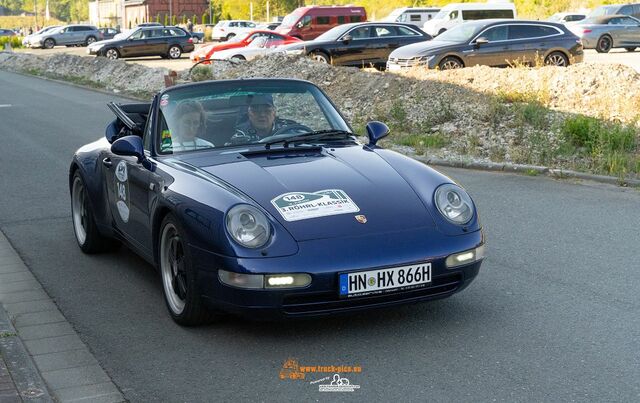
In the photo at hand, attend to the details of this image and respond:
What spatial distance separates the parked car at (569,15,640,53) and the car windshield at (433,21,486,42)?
16.4 meters

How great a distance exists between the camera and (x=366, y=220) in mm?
5633

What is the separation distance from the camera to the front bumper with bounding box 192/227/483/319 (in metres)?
5.36

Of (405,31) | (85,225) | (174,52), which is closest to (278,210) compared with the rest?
(85,225)

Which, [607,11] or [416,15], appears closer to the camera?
[607,11]

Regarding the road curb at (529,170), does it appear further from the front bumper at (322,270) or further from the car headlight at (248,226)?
the car headlight at (248,226)

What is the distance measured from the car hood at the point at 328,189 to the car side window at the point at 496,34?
20.2m

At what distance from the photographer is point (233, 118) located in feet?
22.8

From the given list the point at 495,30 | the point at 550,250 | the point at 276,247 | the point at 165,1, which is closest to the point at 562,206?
the point at 550,250

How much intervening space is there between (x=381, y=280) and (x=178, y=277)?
138cm

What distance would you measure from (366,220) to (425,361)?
0.91 meters

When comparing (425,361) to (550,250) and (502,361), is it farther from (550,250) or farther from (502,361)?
(550,250)

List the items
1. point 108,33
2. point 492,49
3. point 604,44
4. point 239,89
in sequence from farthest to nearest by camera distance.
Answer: point 108,33 < point 604,44 < point 492,49 < point 239,89

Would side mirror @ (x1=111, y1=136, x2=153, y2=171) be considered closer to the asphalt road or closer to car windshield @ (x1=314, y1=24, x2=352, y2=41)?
the asphalt road

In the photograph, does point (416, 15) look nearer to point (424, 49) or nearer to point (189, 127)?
point (424, 49)
